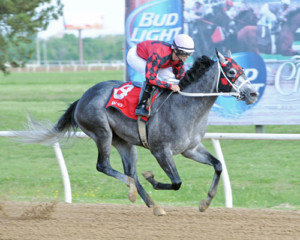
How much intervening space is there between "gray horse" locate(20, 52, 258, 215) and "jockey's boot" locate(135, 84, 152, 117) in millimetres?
78

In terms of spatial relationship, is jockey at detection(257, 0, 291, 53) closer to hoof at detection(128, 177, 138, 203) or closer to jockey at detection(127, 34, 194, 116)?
jockey at detection(127, 34, 194, 116)

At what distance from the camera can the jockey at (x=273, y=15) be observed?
9953 millimetres

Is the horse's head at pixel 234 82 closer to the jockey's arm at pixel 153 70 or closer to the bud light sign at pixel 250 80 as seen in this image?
the jockey's arm at pixel 153 70

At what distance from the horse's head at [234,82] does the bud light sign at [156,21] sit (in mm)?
5433

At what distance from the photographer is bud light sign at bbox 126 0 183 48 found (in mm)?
10133

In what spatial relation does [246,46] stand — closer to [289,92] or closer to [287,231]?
[289,92]

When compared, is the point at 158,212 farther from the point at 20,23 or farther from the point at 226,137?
the point at 20,23

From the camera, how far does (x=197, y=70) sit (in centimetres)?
495

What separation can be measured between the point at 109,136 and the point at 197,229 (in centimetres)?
131

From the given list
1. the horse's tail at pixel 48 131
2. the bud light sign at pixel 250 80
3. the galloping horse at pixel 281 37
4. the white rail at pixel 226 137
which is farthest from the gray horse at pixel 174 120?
the galloping horse at pixel 281 37

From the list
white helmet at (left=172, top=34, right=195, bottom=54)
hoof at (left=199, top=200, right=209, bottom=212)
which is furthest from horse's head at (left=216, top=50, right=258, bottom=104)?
hoof at (left=199, top=200, right=209, bottom=212)

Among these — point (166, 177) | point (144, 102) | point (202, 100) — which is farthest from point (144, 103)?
point (166, 177)

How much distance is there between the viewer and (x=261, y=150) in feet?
36.4

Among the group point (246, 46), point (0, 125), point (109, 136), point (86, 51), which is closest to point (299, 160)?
point (246, 46)
